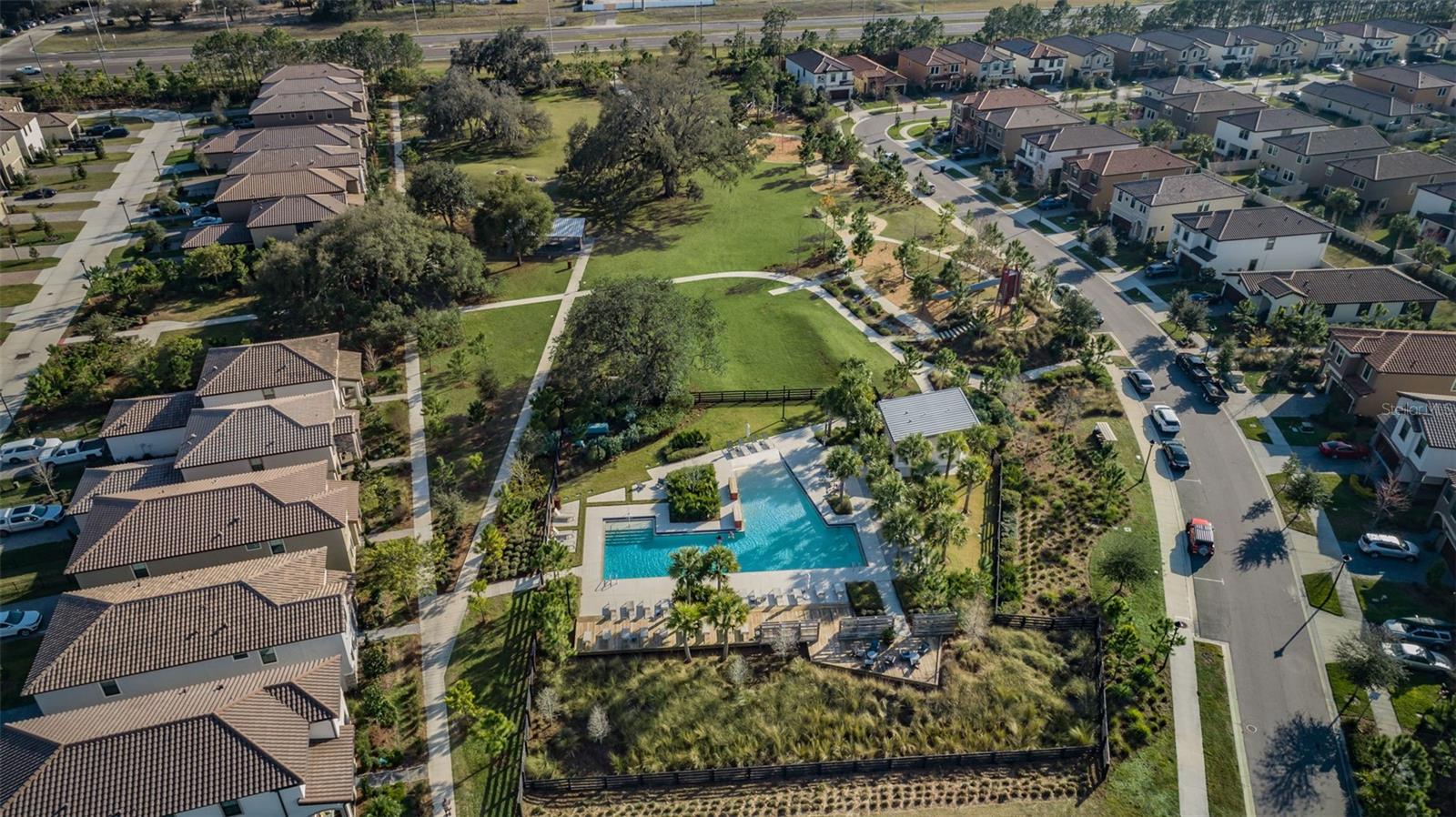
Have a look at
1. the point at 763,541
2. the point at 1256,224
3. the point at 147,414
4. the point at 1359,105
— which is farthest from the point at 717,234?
the point at 1359,105

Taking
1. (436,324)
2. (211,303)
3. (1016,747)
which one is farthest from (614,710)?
(211,303)

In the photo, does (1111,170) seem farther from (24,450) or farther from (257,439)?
(24,450)

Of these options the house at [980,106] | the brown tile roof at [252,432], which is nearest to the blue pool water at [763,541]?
the brown tile roof at [252,432]

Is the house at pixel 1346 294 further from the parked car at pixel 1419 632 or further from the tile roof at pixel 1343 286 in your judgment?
the parked car at pixel 1419 632

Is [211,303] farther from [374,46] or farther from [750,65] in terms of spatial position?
[750,65]

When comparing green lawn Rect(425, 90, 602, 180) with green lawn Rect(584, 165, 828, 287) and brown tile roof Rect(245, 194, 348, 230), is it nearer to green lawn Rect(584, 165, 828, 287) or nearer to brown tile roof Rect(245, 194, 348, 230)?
brown tile roof Rect(245, 194, 348, 230)
